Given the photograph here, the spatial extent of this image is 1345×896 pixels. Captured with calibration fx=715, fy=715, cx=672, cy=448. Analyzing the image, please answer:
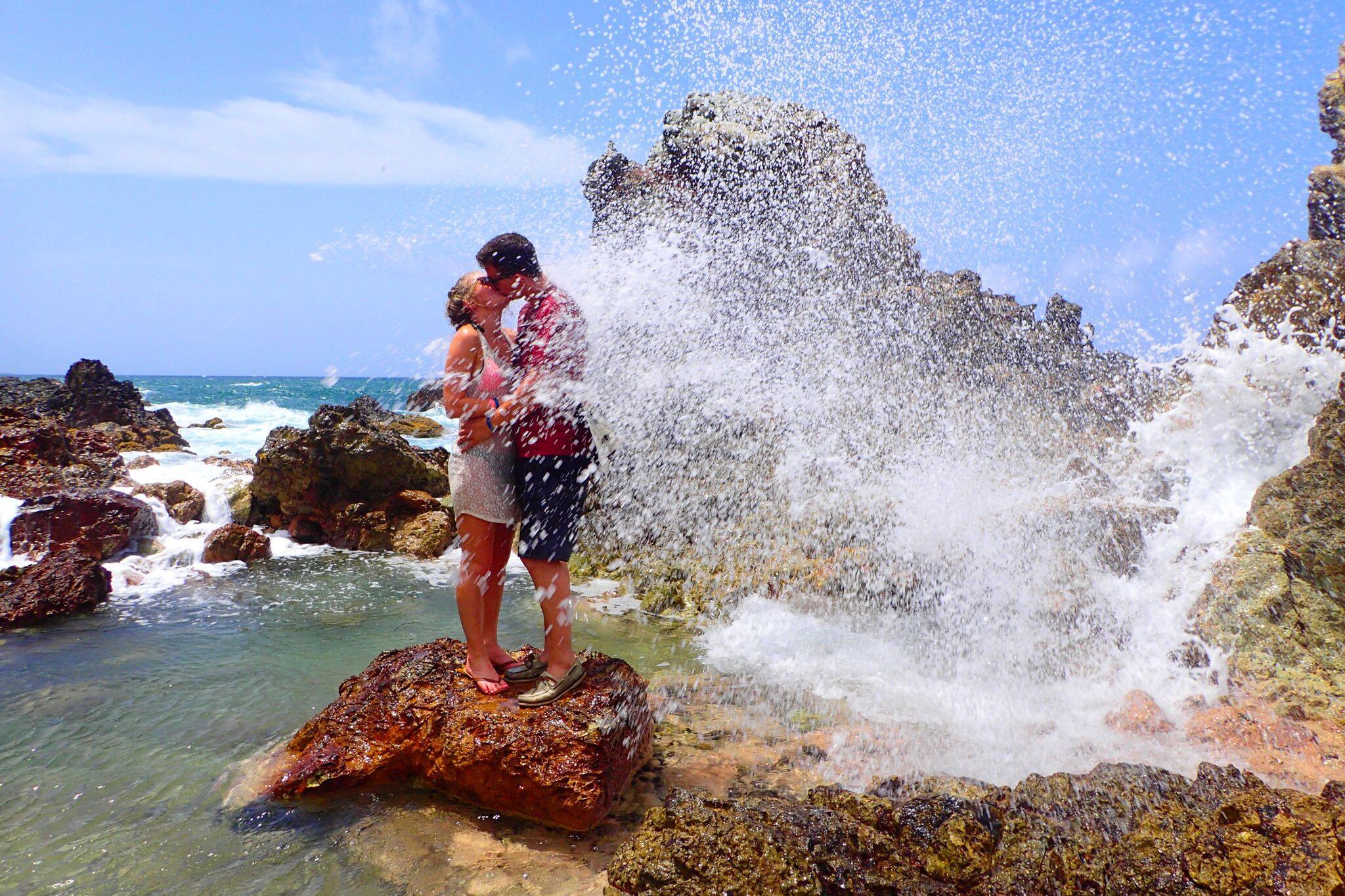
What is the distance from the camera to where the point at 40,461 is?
10.3m

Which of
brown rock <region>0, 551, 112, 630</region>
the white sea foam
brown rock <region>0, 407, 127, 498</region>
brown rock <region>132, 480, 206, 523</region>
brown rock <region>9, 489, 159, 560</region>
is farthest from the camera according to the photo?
brown rock <region>132, 480, 206, 523</region>

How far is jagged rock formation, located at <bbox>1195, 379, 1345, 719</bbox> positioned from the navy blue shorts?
4.28 metres

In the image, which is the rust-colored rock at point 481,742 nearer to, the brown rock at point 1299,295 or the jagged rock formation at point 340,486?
the jagged rock formation at point 340,486

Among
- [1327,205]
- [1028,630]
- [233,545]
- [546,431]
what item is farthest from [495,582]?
[1327,205]

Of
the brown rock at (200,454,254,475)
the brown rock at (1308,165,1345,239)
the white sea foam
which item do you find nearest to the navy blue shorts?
the white sea foam

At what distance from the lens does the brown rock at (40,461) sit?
30.9 ft

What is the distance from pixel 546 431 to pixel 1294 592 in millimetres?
5090

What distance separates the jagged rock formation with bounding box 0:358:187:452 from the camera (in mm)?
18219

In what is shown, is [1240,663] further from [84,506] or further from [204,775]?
[84,506]

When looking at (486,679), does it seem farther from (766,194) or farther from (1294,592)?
(766,194)

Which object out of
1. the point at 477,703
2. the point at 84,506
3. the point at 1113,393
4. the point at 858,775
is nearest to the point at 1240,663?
the point at 858,775

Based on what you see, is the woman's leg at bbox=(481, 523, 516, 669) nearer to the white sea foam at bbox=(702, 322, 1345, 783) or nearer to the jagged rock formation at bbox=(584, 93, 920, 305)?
the white sea foam at bbox=(702, 322, 1345, 783)

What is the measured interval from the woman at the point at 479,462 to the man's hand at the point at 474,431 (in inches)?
1.1

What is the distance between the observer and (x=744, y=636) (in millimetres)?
6035
